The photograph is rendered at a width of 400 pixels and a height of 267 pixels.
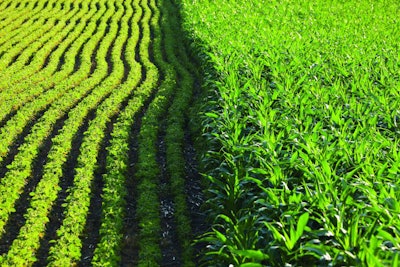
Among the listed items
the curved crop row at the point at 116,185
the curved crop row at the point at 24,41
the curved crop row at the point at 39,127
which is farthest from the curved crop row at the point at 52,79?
the curved crop row at the point at 116,185

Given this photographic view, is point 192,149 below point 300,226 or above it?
below

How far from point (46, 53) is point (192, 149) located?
8.44 metres

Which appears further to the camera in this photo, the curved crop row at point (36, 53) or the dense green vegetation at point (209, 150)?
the curved crop row at point (36, 53)

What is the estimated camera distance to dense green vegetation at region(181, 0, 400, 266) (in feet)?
14.3

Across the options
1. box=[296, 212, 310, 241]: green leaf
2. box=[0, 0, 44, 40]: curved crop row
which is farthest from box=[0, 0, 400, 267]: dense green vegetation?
box=[0, 0, 44, 40]: curved crop row

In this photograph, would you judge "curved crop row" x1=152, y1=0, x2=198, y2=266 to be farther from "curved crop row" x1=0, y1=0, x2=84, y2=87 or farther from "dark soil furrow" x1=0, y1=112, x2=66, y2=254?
"curved crop row" x1=0, y1=0, x2=84, y2=87

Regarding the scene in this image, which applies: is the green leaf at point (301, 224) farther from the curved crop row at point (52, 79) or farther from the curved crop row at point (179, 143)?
the curved crop row at point (52, 79)

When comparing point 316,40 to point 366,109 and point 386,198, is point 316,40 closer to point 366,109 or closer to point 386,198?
point 366,109

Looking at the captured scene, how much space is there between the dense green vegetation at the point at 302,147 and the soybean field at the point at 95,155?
0.71 metres

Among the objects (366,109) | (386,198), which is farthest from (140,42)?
(386,198)

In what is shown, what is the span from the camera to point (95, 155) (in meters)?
8.34

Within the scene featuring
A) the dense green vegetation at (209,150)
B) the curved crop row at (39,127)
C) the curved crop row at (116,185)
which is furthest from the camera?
the curved crop row at (39,127)

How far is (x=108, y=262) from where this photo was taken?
5742 mm

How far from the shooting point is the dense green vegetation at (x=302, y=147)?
4344 mm
